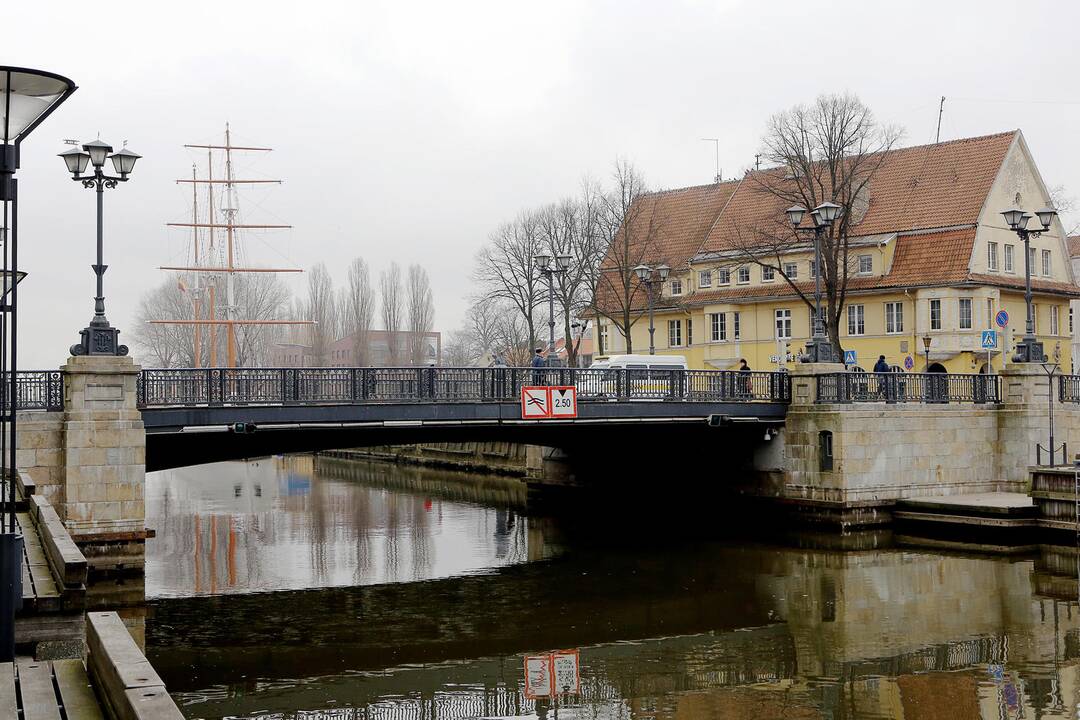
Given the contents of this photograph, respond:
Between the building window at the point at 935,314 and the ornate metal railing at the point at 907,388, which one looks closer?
the ornate metal railing at the point at 907,388

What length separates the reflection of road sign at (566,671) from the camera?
14.8 metres

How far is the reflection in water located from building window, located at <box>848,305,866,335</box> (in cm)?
1820

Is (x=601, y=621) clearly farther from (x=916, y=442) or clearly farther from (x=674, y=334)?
(x=674, y=334)

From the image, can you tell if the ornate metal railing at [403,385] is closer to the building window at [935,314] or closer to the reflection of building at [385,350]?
the building window at [935,314]

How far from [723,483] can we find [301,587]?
51.3ft

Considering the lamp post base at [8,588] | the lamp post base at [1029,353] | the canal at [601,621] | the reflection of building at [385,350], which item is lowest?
the canal at [601,621]

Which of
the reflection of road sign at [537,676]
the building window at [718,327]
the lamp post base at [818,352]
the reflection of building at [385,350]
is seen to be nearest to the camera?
the reflection of road sign at [537,676]

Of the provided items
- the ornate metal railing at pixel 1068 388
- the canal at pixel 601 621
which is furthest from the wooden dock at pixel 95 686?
the ornate metal railing at pixel 1068 388

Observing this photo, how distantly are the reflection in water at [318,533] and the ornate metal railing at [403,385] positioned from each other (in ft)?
11.8

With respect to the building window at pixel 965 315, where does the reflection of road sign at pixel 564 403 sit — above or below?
below

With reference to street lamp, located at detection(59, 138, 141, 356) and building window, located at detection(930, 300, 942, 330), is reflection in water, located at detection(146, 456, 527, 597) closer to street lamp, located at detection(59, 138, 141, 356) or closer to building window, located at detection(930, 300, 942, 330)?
street lamp, located at detection(59, 138, 141, 356)

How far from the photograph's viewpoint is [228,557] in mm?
26500

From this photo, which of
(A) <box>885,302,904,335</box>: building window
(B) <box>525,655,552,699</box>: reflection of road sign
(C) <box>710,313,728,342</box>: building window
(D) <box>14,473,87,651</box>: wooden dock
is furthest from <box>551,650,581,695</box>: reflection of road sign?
(C) <box>710,313,728,342</box>: building window

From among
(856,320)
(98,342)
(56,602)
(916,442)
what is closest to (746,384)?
(916,442)
